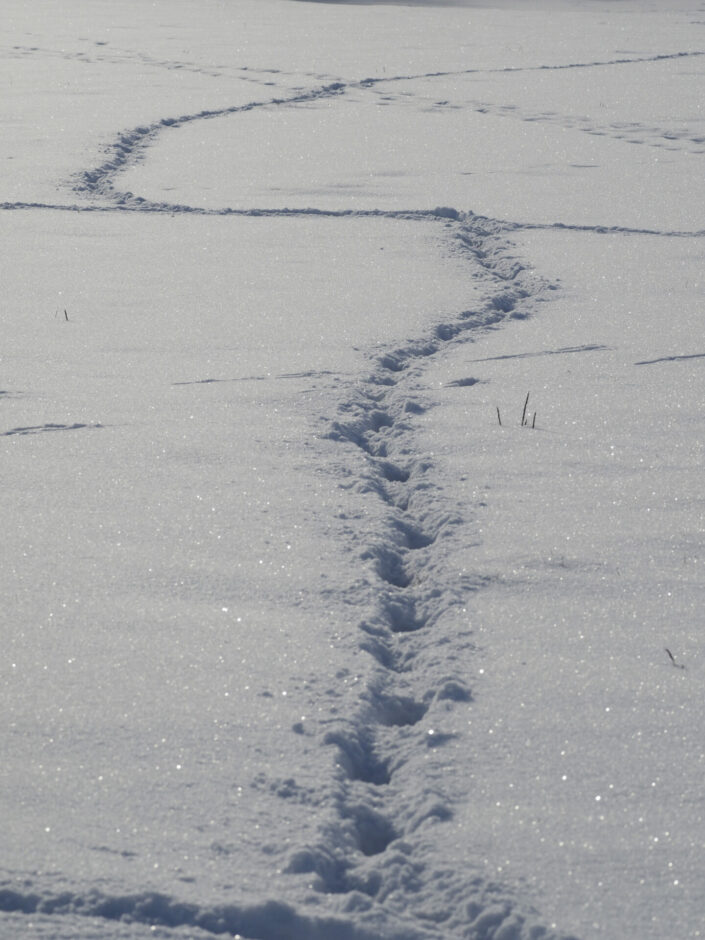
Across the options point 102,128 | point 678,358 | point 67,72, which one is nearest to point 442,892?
point 678,358

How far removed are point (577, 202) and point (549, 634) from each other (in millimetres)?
3909

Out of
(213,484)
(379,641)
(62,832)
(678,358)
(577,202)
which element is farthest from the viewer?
(577,202)

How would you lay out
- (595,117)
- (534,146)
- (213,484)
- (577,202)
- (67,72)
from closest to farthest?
(213,484) → (577,202) → (534,146) → (595,117) → (67,72)

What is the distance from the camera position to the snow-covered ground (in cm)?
169

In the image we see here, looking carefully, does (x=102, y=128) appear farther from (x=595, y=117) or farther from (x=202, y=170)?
(x=595, y=117)

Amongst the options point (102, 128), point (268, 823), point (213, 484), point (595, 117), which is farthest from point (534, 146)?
point (268, 823)

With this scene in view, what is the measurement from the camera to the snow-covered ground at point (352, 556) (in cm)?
169

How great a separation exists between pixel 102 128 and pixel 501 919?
690cm

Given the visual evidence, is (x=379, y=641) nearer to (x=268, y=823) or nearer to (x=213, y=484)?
(x=268, y=823)

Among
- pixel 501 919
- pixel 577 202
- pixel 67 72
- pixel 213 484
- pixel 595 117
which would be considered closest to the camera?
pixel 501 919

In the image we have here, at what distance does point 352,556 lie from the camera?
Result: 254 centimetres

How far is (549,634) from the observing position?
2273 mm

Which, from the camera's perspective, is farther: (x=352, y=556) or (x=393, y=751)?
(x=352, y=556)

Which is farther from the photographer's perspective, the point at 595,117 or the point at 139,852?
the point at 595,117
